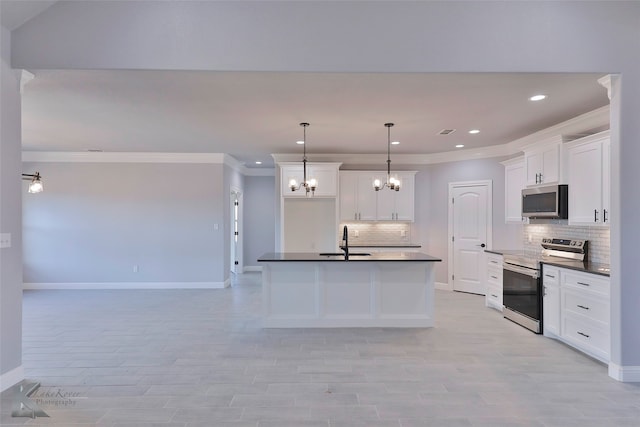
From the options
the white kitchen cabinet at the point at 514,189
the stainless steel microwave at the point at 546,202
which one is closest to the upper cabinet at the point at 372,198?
the white kitchen cabinet at the point at 514,189

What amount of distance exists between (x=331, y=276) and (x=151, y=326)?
7.75ft

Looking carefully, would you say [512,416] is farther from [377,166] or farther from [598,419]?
[377,166]

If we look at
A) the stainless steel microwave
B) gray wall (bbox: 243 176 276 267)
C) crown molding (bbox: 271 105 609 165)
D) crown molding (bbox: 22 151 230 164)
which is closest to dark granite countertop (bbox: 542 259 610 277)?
the stainless steel microwave

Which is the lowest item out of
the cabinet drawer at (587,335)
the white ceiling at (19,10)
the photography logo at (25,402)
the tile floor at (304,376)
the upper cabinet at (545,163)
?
the tile floor at (304,376)

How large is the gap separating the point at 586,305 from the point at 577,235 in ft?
4.49

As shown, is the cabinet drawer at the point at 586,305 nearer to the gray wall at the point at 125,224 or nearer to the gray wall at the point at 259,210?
the gray wall at the point at 125,224

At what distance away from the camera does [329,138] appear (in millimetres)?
5598

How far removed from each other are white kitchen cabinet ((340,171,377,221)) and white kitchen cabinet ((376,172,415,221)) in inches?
5.8

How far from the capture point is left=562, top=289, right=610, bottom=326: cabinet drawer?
3352mm

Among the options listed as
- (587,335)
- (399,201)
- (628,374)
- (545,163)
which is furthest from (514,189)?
(628,374)

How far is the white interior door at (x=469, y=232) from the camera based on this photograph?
21.2 ft

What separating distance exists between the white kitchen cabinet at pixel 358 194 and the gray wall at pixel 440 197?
0.96 metres

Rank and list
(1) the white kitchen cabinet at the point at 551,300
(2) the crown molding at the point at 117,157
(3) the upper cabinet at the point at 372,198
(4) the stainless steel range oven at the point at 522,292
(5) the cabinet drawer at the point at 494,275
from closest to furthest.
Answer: (1) the white kitchen cabinet at the point at 551,300 → (4) the stainless steel range oven at the point at 522,292 → (5) the cabinet drawer at the point at 494,275 → (2) the crown molding at the point at 117,157 → (3) the upper cabinet at the point at 372,198

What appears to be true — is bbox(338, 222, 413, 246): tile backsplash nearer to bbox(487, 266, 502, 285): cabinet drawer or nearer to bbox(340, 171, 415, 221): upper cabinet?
bbox(340, 171, 415, 221): upper cabinet
